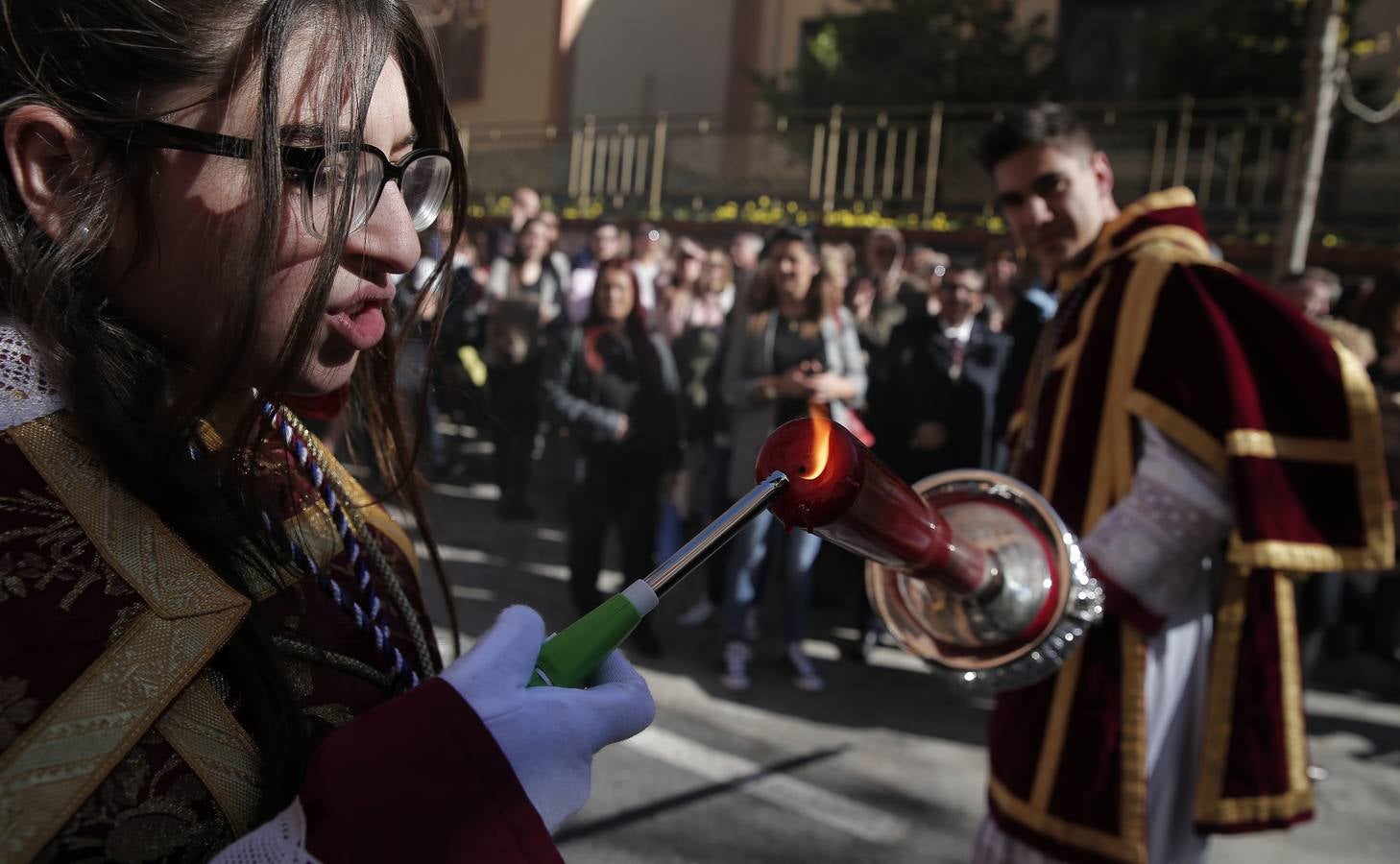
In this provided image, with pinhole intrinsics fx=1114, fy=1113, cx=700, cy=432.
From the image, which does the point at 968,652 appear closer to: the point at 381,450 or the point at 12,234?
the point at 381,450

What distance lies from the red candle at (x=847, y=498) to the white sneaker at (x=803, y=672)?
3.68m

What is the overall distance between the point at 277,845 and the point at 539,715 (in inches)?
8.3

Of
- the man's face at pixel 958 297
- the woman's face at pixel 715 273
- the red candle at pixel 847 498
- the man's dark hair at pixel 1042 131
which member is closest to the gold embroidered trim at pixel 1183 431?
the man's dark hair at pixel 1042 131

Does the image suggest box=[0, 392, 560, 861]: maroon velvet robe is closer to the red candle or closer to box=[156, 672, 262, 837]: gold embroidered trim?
box=[156, 672, 262, 837]: gold embroidered trim

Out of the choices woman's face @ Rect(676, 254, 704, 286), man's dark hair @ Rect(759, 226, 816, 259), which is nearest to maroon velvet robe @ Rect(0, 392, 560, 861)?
man's dark hair @ Rect(759, 226, 816, 259)

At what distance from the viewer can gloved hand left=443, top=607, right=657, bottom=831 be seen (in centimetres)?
87

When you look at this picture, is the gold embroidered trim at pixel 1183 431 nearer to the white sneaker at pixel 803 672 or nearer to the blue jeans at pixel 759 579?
the blue jeans at pixel 759 579

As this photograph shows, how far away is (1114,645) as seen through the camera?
2.28m

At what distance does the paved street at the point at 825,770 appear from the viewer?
342 cm

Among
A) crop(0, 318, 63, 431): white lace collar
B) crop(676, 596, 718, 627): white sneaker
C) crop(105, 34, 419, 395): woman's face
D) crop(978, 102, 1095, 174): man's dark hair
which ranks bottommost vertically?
crop(676, 596, 718, 627): white sneaker

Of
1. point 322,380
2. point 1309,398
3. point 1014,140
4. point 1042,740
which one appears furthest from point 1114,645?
point 322,380

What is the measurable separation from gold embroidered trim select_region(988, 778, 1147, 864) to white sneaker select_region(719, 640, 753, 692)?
2.54m

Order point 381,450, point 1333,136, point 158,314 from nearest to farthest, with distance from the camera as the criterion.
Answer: point 158,314 < point 381,450 < point 1333,136

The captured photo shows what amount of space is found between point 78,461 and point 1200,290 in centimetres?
212
